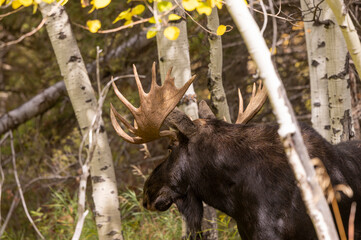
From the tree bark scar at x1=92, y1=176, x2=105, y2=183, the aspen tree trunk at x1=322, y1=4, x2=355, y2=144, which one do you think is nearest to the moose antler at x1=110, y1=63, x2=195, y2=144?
the tree bark scar at x1=92, y1=176, x2=105, y2=183

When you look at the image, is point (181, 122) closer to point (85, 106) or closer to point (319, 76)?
point (85, 106)

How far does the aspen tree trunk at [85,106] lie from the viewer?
5.28 meters

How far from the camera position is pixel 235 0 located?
2484 mm

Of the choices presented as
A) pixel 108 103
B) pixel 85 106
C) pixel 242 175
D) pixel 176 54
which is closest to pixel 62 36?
pixel 85 106

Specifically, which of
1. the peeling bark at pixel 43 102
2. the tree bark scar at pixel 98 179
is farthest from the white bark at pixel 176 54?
the peeling bark at pixel 43 102

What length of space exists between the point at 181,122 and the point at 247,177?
725 mm

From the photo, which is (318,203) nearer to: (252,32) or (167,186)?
(252,32)

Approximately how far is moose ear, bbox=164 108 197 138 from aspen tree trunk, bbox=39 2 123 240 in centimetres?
133

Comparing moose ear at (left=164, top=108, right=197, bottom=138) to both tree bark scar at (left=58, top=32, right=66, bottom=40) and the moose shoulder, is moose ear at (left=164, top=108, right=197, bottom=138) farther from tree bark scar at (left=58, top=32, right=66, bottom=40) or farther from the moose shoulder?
tree bark scar at (left=58, top=32, right=66, bottom=40)

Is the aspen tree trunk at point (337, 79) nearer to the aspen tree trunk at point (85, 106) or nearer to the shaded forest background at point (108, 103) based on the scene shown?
the shaded forest background at point (108, 103)

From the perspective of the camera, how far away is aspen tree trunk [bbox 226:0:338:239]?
7.73 ft

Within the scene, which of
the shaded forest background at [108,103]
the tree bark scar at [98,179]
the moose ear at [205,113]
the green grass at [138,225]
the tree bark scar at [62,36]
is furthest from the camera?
the shaded forest background at [108,103]

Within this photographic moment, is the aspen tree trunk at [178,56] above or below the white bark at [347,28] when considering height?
above

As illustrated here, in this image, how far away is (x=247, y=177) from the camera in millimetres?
4059
